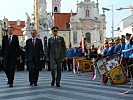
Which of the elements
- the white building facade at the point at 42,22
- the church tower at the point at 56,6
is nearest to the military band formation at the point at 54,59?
the white building facade at the point at 42,22

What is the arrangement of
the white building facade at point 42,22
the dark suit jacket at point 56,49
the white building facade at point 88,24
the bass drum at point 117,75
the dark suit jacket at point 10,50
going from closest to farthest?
the bass drum at point 117,75 → the dark suit jacket at point 56,49 → the dark suit jacket at point 10,50 → the white building facade at point 88,24 → the white building facade at point 42,22

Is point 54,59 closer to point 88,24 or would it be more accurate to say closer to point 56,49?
point 56,49

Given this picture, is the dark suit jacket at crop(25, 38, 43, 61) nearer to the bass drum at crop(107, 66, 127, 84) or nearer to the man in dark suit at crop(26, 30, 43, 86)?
the man in dark suit at crop(26, 30, 43, 86)

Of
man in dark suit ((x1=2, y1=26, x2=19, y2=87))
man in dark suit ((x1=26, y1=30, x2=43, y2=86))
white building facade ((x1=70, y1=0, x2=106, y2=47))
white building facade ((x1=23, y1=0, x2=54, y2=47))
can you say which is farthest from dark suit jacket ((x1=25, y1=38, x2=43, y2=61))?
white building facade ((x1=23, y1=0, x2=54, y2=47))

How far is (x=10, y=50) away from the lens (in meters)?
13.4

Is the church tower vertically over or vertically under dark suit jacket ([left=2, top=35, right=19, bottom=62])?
over

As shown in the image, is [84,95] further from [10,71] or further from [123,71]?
[10,71]

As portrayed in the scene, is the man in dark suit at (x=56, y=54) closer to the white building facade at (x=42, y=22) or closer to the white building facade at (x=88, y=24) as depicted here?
the white building facade at (x=88, y=24)

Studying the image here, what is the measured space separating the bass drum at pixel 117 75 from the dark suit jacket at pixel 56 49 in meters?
1.64

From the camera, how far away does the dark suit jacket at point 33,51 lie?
44.2ft

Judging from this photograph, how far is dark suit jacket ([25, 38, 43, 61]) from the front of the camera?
1348cm

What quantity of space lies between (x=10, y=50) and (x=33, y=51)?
76 cm

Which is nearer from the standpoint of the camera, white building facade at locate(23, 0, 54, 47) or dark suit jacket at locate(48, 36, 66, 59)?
dark suit jacket at locate(48, 36, 66, 59)

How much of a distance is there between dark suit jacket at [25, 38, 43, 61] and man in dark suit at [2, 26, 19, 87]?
376 mm
